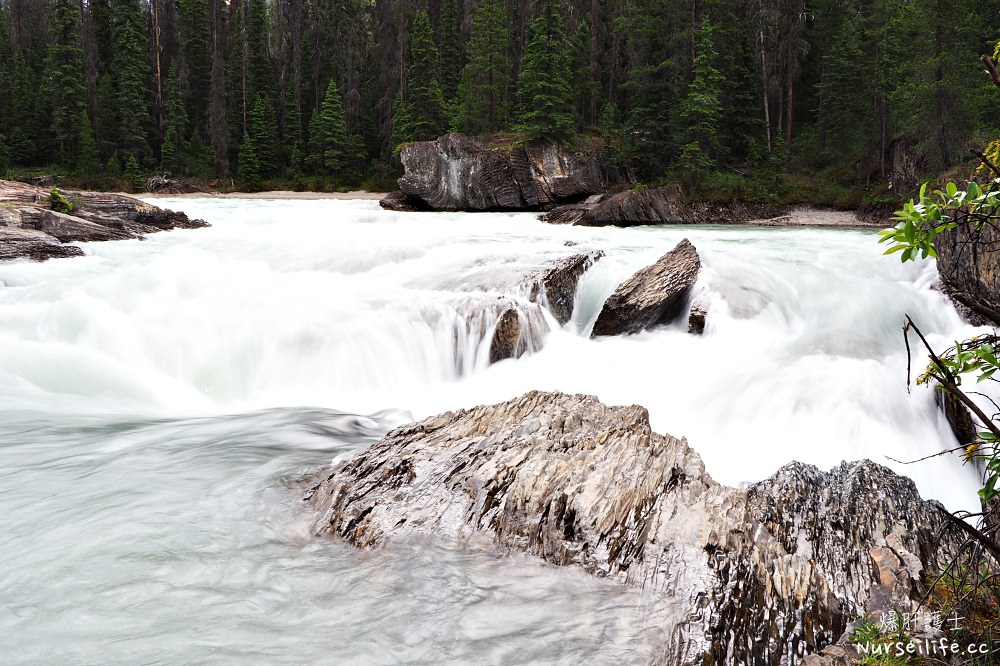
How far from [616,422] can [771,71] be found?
37.2m

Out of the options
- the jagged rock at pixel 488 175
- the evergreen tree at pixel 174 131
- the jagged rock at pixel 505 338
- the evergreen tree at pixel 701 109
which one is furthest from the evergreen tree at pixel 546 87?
the evergreen tree at pixel 174 131

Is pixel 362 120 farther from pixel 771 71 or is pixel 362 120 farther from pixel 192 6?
pixel 771 71

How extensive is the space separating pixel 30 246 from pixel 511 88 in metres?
31.6

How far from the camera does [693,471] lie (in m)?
4.00

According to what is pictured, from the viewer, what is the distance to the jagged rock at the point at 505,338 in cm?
896

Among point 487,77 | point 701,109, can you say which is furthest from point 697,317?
point 487,77

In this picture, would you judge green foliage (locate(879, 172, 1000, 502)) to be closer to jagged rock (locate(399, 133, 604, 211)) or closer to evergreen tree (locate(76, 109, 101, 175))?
jagged rock (locate(399, 133, 604, 211))

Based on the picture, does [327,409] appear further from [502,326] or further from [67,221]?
[67,221]

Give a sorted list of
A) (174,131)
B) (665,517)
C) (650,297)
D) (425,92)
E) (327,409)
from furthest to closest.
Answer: (174,131) < (425,92) < (650,297) < (327,409) < (665,517)

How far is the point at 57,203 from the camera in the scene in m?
15.2

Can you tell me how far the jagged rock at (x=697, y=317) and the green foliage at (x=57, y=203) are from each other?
14744 mm

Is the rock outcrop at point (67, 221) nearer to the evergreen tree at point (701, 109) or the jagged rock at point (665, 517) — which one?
the jagged rock at point (665, 517)

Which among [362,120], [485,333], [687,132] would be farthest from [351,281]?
[362,120]

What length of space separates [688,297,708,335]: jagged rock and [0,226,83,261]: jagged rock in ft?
40.9
